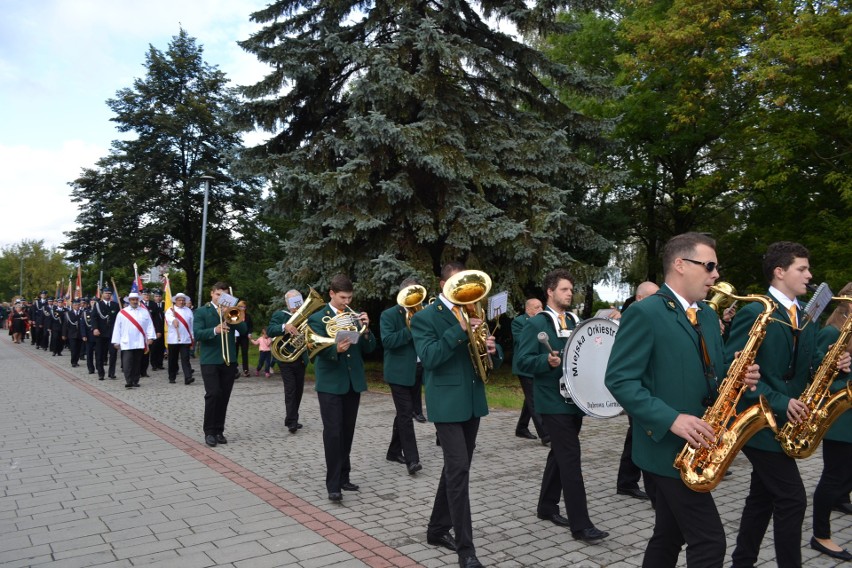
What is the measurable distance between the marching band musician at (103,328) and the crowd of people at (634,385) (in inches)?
367

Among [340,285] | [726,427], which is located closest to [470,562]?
[726,427]

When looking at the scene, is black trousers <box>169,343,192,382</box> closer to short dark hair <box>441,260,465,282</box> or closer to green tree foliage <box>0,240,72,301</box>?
short dark hair <box>441,260,465,282</box>

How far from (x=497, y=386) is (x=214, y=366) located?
318 inches

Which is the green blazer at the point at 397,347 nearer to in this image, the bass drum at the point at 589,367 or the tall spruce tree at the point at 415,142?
the bass drum at the point at 589,367

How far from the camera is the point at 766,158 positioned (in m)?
16.5

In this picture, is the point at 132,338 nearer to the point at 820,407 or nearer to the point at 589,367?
the point at 589,367

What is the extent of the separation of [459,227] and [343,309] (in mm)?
7766

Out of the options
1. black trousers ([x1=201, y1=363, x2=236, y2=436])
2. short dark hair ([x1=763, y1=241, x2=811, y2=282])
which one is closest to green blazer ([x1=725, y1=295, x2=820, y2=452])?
short dark hair ([x1=763, y1=241, x2=811, y2=282])

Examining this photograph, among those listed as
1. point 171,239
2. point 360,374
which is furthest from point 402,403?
point 171,239

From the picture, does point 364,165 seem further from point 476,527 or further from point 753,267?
point 753,267

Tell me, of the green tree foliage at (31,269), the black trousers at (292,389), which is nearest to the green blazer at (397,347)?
the black trousers at (292,389)

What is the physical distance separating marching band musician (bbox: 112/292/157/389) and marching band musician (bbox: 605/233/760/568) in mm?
14028

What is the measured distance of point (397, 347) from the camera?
7949 millimetres

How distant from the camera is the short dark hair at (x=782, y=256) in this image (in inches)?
169
